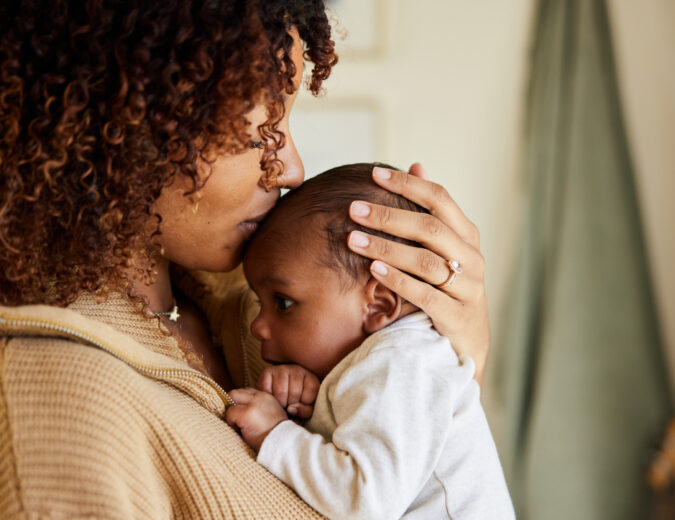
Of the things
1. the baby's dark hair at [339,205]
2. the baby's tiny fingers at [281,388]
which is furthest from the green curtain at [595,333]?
the baby's tiny fingers at [281,388]

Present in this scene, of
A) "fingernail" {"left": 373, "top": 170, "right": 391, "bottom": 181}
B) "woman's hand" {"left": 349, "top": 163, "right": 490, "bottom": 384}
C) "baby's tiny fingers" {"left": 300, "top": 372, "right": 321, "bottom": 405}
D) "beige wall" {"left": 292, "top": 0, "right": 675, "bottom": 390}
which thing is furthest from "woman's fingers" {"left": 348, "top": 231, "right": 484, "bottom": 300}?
"beige wall" {"left": 292, "top": 0, "right": 675, "bottom": 390}

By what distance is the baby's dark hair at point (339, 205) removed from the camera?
1.05 metres

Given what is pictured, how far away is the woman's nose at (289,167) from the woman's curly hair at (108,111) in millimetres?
93

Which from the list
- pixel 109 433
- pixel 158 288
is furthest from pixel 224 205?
pixel 109 433

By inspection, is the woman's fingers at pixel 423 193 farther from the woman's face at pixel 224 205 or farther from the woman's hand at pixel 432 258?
the woman's face at pixel 224 205

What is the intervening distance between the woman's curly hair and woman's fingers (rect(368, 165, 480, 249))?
0.21 metres

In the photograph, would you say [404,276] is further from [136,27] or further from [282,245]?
[136,27]

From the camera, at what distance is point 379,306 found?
1.07m

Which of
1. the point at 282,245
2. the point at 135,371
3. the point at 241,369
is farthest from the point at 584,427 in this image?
the point at 135,371

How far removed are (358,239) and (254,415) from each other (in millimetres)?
295

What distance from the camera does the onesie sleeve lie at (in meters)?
0.88

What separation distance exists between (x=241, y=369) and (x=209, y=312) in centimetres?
14

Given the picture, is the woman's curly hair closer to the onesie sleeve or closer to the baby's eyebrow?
the baby's eyebrow

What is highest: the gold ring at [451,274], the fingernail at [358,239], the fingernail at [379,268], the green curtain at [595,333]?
the fingernail at [358,239]
